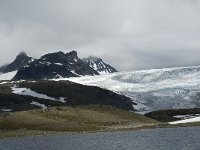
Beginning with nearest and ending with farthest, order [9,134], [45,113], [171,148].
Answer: [171,148], [9,134], [45,113]

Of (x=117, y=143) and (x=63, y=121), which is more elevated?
(x=63, y=121)

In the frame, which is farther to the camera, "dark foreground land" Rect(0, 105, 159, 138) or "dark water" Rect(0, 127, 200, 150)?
"dark foreground land" Rect(0, 105, 159, 138)

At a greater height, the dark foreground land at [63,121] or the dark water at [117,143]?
the dark foreground land at [63,121]

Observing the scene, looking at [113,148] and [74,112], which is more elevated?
[74,112]

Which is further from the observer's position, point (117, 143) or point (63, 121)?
point (63, 121)

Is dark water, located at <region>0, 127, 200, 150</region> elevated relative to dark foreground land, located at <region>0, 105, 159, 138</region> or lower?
lower

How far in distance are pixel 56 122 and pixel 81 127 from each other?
794 centimetres

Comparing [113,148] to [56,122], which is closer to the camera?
[113,148]

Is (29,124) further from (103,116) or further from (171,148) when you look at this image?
(171,148)

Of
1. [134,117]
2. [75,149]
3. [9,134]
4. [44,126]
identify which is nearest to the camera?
[75,149]

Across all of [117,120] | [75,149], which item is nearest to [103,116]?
[117,120]

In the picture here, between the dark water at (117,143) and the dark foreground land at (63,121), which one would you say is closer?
the dark water at (117,143)

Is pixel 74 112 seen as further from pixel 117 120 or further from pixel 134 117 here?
pixel 134 117

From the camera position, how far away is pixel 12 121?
143750 millimetres
